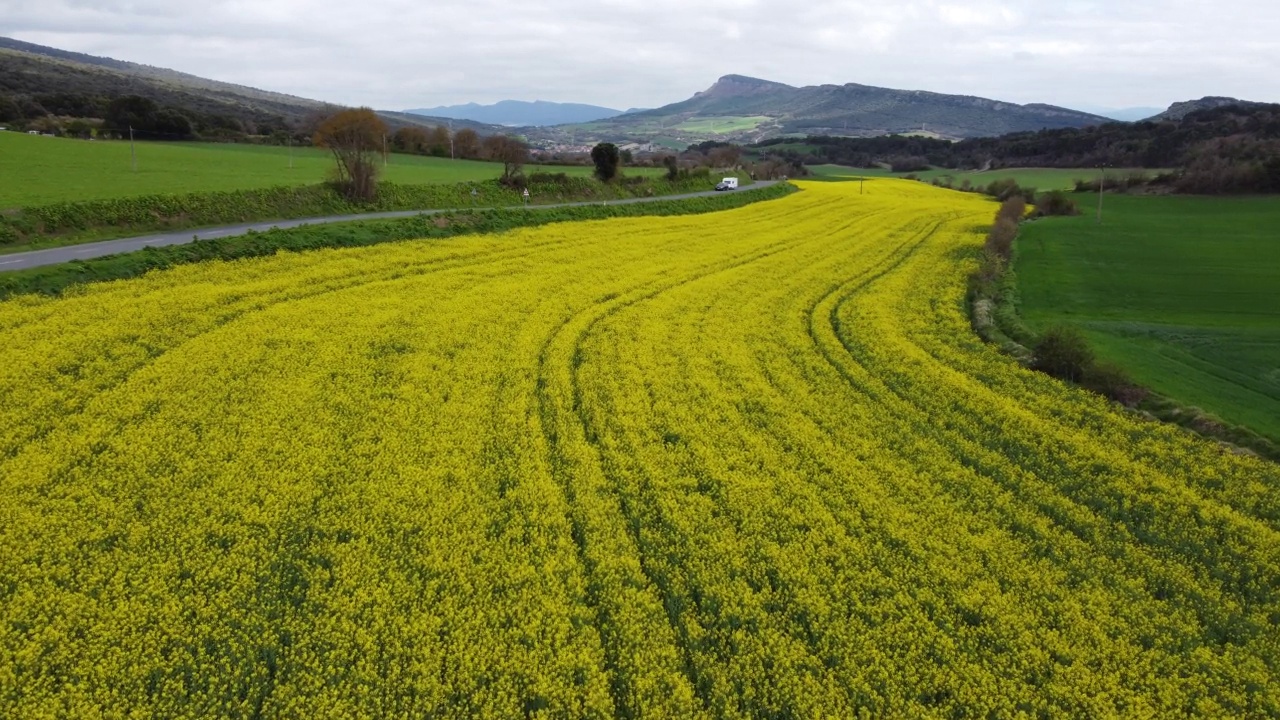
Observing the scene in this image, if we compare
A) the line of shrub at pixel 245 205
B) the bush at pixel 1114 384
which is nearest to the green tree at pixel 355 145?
the line of shrub at pixel 245 205

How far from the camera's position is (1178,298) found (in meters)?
27.6

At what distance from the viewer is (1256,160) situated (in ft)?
205

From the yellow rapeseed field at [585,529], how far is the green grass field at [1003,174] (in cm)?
8199

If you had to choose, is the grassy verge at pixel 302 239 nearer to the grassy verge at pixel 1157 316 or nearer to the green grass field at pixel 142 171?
the green grass field at pixel 142 171

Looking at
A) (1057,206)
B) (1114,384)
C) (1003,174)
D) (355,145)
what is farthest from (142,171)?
(1003,174)

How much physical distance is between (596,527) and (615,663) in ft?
9.67

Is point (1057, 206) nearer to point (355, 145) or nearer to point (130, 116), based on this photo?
point (355, 145)

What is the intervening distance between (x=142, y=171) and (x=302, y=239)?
18.5 metres

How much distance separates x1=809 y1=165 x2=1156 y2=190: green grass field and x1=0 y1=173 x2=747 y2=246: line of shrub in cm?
6375

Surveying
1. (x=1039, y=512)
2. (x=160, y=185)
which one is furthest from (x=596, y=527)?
(x=160, y=185)

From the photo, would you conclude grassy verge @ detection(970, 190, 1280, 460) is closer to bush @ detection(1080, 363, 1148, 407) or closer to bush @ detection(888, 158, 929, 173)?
bush @ detection(1080, 363, 1148, 407)

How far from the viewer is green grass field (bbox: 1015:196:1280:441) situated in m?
18.8

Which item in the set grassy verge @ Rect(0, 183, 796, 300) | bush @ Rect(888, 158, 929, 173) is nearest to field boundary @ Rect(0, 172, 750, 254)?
grassy verge @ Rect(0, 183, 796, 300)

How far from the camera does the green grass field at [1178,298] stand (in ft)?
61.8
